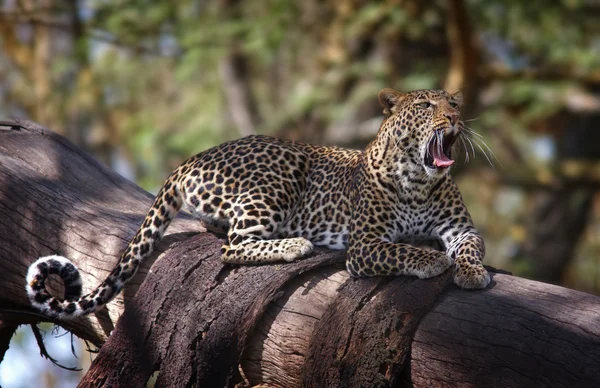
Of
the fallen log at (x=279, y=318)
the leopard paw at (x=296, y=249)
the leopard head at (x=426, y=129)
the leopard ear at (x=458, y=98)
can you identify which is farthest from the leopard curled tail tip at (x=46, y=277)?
the leopard ear at (x=458, y=98)

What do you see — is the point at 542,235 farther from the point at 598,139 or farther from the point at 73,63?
the point at 73,63

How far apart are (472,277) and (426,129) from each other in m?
1.37

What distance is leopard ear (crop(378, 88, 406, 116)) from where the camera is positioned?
687cm

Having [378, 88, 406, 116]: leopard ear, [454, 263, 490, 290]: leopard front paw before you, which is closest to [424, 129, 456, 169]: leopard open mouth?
[378, 88, 406, 116]: leopard ear

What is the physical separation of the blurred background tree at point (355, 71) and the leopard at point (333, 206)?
5141 millimetres

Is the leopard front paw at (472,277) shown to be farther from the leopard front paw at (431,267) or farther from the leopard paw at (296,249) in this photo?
the leopard paw at (296,249)

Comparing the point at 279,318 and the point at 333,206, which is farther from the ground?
the point at 333,206

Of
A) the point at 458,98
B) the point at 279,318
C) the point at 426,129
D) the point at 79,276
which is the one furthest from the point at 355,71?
the point at 279,318

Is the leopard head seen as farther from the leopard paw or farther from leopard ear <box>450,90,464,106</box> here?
the leopard paw

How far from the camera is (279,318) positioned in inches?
227

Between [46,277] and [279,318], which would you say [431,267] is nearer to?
[279,318]

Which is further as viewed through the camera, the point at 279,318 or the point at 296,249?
the point at 296,249

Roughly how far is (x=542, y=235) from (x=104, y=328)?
45.4ft

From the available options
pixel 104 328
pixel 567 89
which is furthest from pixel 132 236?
pixel 567 89
